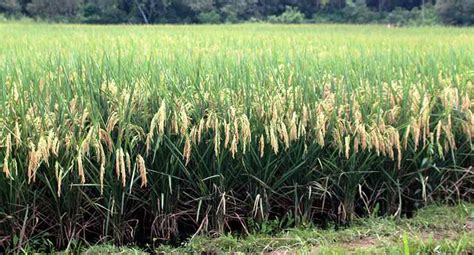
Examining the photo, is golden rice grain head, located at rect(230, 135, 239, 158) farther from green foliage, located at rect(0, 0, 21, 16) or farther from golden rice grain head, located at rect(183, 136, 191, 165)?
green foliage, located at rect(0, 0, 21, 16)

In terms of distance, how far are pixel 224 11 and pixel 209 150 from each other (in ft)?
131

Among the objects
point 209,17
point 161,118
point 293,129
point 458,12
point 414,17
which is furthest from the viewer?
point 414,17

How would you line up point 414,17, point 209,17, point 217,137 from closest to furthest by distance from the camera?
point 217,137 < point 209,17 < point 414,17

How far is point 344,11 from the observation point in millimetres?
44562

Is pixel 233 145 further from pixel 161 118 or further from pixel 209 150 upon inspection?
pixel 161 118

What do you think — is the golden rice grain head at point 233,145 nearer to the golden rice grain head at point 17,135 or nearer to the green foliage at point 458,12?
the golden rice grain head at point 17,135

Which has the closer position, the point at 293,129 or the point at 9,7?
the point at 293,129

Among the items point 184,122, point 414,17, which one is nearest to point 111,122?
point 184,122

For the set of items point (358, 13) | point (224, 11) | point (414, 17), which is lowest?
point (414, 17)

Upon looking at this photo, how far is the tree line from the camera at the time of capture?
36344 mm

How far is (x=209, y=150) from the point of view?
3008mm

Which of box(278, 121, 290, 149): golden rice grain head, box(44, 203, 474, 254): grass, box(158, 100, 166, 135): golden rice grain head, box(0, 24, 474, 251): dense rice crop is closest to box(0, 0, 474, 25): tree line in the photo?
box(0, 24, 474, 251): dense rice crop

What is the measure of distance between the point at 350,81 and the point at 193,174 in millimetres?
1313

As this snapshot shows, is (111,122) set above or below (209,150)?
above
